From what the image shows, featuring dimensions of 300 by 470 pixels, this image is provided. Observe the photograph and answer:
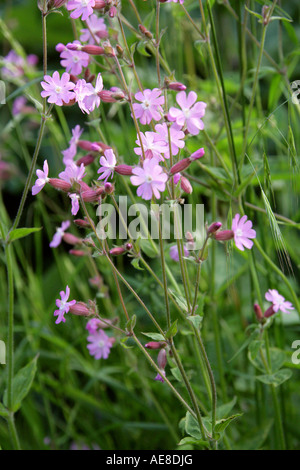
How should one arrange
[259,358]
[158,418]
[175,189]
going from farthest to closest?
1. [158,418]
2. [259,358]
3. [175,189]

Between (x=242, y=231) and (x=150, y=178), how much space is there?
161mm

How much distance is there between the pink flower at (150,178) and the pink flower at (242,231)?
0.13 meters

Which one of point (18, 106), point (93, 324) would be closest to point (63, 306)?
point (93, 324)

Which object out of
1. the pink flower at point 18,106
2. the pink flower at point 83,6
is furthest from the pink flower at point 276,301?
the pink flower at point 18,106

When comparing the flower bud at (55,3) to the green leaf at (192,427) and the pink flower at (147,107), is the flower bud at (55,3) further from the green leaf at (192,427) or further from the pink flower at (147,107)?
the green leaf at (192,427)

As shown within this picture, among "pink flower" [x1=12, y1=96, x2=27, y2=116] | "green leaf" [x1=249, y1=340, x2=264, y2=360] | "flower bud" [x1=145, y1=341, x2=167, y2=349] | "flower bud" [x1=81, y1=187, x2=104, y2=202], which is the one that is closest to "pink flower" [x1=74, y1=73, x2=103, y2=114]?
"flower bud" [x1=81, y1=187, x2=104, y2=202]

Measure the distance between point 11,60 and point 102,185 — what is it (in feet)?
2.52

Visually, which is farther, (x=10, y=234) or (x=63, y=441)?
(x=63, y=441)

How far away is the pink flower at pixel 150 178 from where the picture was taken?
2.01 ft

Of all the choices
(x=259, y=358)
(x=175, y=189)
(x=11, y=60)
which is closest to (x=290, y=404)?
(x=259, y=358)

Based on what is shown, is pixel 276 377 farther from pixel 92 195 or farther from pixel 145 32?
pixel 145 32

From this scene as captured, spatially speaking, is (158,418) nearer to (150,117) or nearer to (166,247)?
(166,247)

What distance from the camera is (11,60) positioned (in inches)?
51.8

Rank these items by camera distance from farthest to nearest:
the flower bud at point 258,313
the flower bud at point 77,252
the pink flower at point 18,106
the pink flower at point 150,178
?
the pink flower at point 18,106, the flower bud at point 77,252, the flower bud at point 258,313, the pink flower at point 150,178
